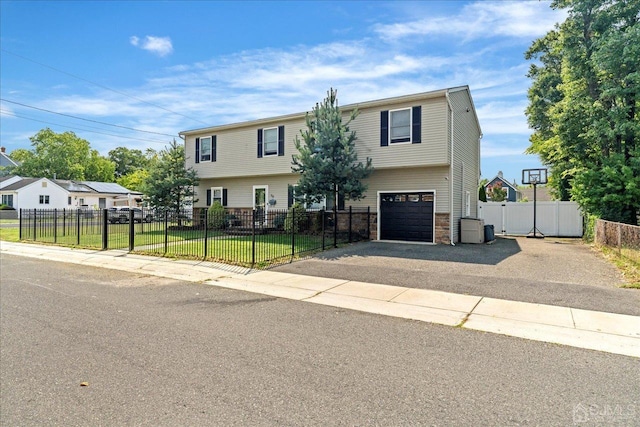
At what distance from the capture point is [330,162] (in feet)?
51.3

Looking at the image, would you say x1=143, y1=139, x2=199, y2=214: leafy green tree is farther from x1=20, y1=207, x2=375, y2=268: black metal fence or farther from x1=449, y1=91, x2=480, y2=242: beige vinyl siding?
x1=449, y1=91, x2=480, y2=242: beige vinyl siding

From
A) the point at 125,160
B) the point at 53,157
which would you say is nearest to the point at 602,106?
the point at 53,157

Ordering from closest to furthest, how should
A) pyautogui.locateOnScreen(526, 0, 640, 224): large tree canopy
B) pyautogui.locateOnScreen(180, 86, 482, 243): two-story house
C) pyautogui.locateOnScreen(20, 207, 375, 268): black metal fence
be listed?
pyautogui.locateOnScreen(20, 207, 375, 268): black metal fence
pyautogui.locateOnScreen(526, 0, 640, 224): large tree canopy
pyautogui.locateOnScreen(180, 86, 482, 243): two-story house

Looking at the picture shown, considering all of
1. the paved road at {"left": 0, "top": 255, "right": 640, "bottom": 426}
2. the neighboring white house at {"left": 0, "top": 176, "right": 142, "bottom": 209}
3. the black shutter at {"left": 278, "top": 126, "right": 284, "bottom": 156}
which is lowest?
the paved road at {"left": 0, "top": 255, "right": 640, "bottom": 426}

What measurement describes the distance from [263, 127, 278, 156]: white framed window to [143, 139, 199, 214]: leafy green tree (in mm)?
5087

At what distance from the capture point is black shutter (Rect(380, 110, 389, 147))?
648 inches

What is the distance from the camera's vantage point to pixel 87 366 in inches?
161

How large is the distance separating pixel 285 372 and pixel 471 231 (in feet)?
48.8

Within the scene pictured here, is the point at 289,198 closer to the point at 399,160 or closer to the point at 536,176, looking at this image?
the point at 399,160

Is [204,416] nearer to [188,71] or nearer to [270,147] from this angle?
[270,147]

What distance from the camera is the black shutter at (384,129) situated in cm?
1647

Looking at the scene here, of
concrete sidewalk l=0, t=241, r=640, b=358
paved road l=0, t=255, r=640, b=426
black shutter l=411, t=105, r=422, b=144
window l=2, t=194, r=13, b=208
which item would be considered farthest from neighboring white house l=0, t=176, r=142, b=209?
paved road l=0, t=255, r=640, b=426

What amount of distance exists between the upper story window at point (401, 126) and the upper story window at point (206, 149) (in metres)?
10.4

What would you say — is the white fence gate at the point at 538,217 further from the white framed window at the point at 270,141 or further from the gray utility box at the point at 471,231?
the white framed window at the point at 270,141
